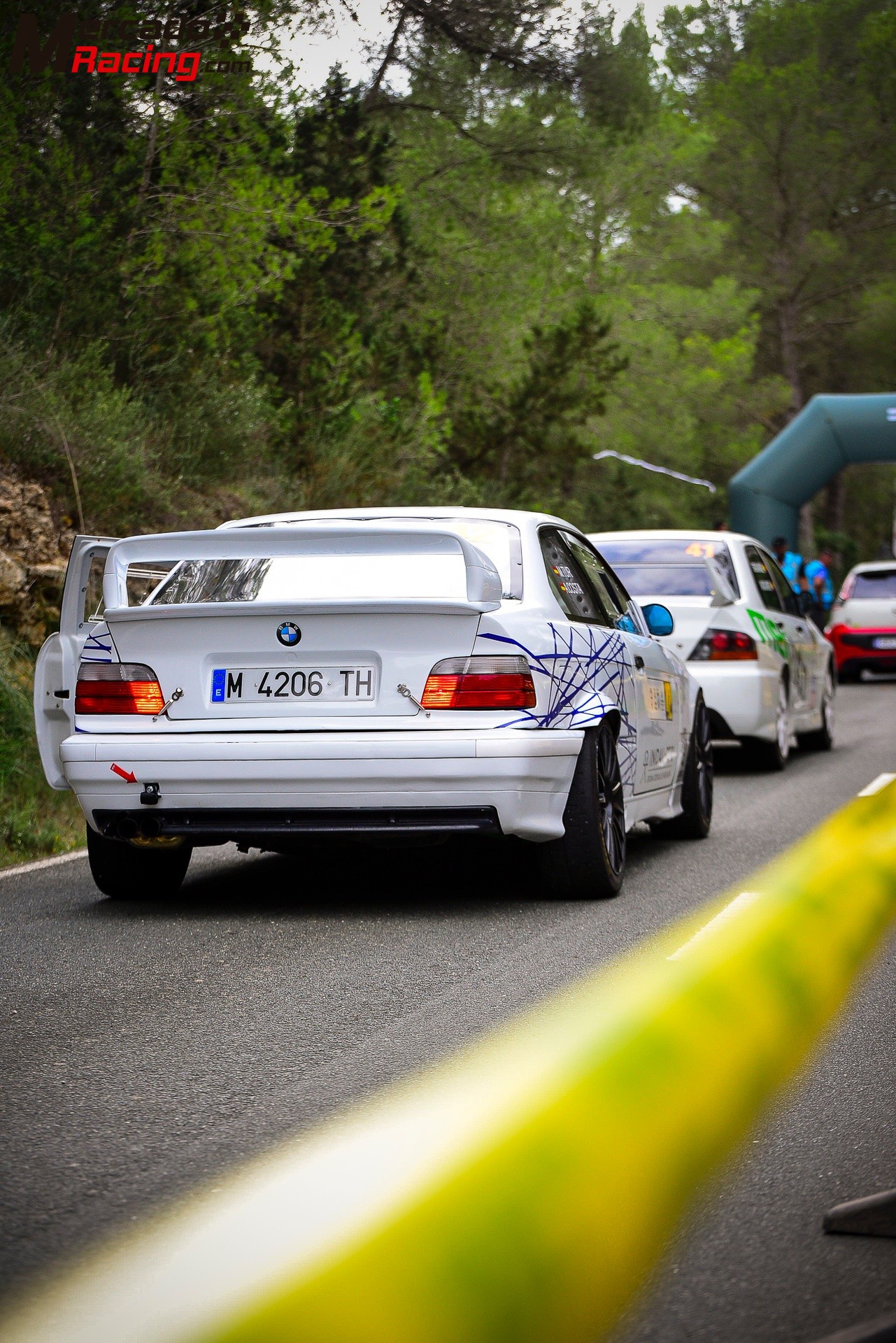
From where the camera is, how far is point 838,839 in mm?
9156

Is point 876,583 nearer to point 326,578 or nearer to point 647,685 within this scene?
point 647,685

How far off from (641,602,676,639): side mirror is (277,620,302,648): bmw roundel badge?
2654mm

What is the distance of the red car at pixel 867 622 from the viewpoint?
2539 cm

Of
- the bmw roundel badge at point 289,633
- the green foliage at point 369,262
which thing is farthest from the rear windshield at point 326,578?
the green foliage at point 369,262

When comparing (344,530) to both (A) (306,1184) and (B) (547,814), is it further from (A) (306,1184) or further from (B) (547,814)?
(A) (306,1184)

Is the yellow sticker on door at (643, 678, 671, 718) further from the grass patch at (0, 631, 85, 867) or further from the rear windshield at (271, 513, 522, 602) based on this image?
the grass patch at (0, 631, 85, 867)

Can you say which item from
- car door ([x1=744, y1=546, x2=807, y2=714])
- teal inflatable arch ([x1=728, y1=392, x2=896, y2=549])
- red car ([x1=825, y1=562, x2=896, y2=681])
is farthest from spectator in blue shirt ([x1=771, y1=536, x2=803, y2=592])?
car door ([x1=744, y1=546, x2=807, y2=714])

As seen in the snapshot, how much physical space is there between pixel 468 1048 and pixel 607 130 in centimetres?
2651

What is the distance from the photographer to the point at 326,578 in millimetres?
6672

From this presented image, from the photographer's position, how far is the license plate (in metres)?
6.48

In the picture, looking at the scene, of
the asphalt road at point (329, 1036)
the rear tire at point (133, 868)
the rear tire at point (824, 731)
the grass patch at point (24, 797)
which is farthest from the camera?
the rear tire at point (824, 731)

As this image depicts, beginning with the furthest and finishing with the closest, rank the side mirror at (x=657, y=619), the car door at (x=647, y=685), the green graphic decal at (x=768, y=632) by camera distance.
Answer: the green graphic decal at (x=768, y=632)
the side mirror at (x=657, y=619)
the car door at (x=647, y=685)

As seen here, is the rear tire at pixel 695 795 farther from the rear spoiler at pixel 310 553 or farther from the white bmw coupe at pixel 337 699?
the rear spoiler at pixel 310 553

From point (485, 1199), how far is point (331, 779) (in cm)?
349
